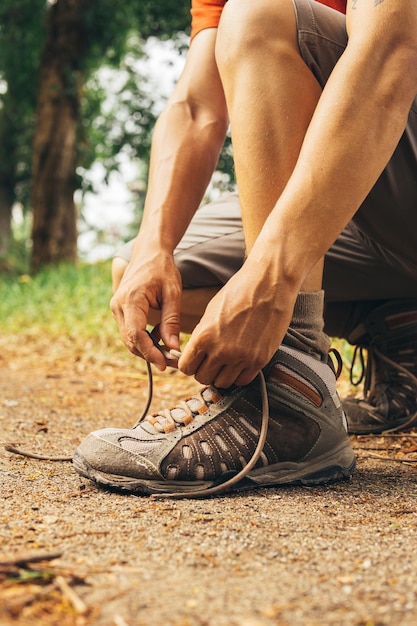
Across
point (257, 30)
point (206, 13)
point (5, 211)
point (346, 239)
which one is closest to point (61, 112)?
point (206, 13)

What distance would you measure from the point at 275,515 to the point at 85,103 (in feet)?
31.1

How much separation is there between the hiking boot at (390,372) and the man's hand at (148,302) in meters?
0.73

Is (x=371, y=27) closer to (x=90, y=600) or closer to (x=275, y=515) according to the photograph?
(x=275, y=515)

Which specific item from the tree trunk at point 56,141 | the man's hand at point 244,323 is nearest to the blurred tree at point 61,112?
the tree trunk at point 56,141

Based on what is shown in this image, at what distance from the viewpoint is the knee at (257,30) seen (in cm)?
135

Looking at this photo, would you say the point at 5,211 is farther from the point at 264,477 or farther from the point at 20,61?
the point at 264,477

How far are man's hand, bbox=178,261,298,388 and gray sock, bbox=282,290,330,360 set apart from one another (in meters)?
0.15

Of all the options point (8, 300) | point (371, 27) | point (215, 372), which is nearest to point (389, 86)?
point (371, 27)

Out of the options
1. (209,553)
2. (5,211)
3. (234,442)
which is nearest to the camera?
(209,553)

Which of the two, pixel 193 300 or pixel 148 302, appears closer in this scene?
pixel 148 302

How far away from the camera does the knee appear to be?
135cm

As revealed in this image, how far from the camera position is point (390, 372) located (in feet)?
6.36

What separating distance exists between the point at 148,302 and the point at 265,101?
1.49 feet

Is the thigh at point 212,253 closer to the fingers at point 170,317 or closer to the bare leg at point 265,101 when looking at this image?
the fingers at point 170,317
